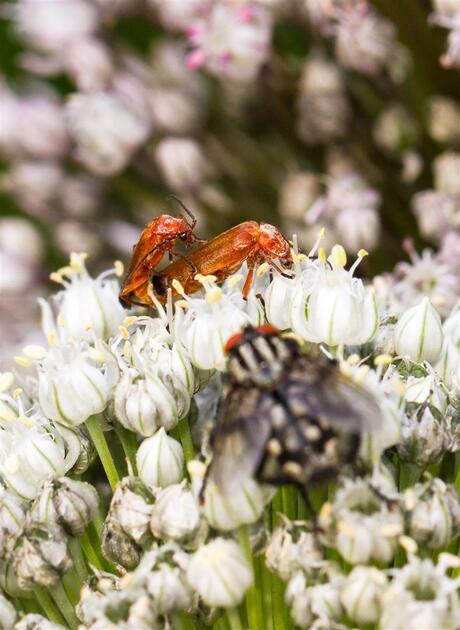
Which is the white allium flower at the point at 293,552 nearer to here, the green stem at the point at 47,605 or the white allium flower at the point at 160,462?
the white allium flower at the point at 160,462

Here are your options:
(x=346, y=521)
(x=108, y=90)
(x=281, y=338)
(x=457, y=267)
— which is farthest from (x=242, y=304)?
(x=108, y=90)

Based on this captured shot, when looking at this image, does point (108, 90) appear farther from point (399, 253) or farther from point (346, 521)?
point (346, 521)

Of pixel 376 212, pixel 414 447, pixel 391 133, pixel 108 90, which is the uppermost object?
pixel 108 90

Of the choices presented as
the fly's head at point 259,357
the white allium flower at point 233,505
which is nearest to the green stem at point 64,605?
the white allium flower at point 233,505

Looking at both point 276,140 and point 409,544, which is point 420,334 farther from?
point 276,140

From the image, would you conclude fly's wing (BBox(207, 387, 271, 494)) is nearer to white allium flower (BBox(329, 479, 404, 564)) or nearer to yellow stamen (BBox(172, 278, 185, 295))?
white allium flower (BBox(329, 479, 404, 564))

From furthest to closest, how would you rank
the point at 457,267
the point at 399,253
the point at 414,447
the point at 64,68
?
the point at 64,68 → the point at 399,253 → the point at 457,267 → the point at 414,447

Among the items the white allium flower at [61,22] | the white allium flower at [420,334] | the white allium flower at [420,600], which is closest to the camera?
the white allium flower at [420,600]

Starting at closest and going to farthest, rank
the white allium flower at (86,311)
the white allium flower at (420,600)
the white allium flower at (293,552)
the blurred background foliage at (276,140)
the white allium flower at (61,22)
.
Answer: the white allium flower at (420,600) < the white allium flower at (293,552) < the white allium flower at (86,311) < the blurred background foliage at (276,140) < the white allium flower at (61,22)
